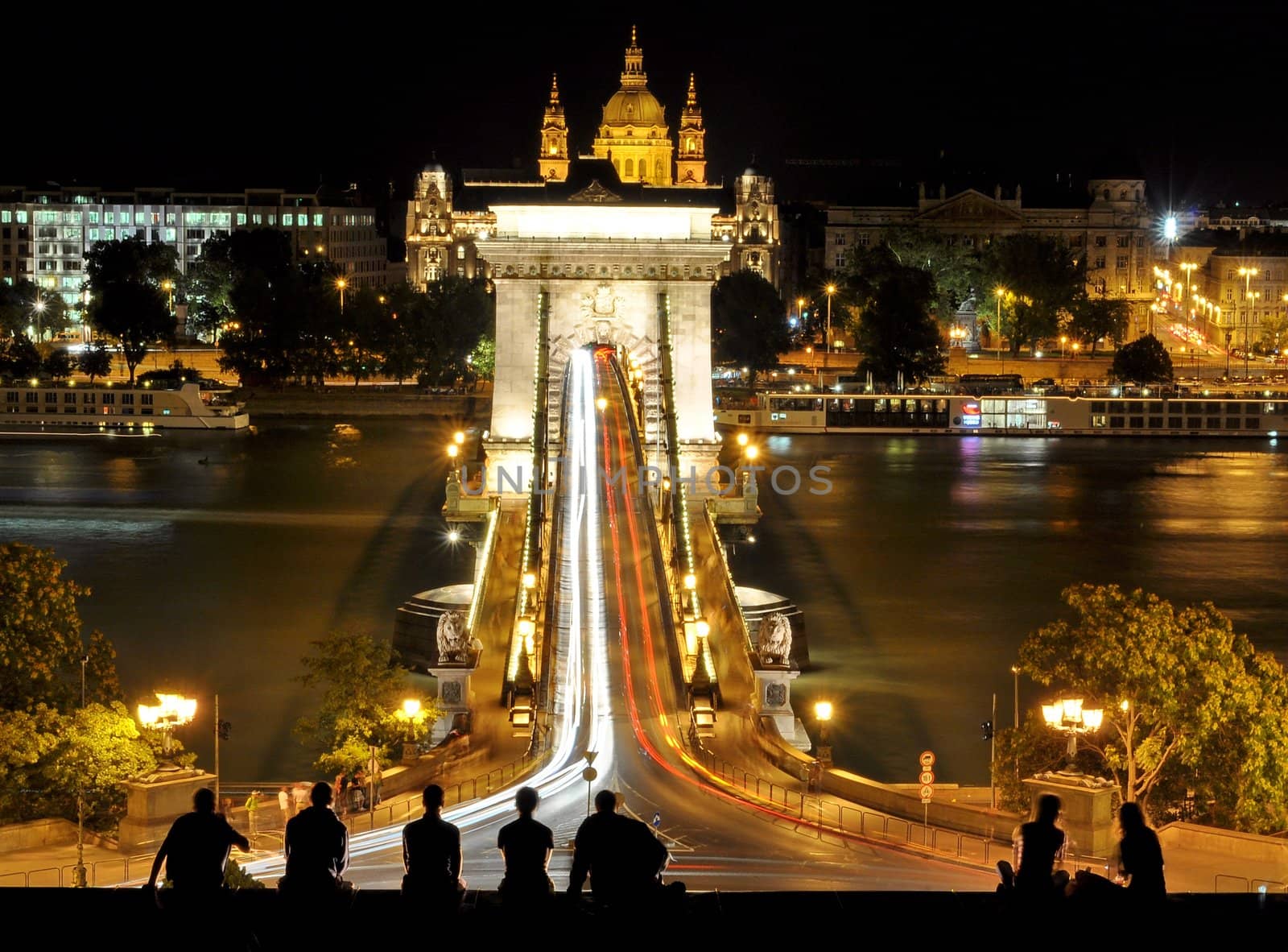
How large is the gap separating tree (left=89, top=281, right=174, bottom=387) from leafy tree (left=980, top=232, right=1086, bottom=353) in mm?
41555

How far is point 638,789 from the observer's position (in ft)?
76.6

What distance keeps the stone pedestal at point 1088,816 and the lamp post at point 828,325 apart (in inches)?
3259

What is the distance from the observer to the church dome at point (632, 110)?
121 m

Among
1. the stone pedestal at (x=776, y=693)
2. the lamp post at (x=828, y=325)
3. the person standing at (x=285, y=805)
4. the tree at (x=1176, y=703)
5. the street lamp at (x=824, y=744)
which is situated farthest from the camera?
the lamp post at (x=828, y=325)

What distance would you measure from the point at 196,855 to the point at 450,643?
786 inches

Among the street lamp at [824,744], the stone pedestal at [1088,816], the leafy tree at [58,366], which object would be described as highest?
the leafy tree at [58,366]

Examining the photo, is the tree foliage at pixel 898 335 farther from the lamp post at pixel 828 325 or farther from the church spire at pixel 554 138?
the church spire at pixel 554 138

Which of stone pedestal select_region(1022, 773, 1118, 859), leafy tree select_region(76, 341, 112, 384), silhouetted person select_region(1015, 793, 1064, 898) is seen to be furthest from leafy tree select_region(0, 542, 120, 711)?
leafy tree select_region(76, 341, 112, 384)

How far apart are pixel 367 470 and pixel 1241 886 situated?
5624 cm

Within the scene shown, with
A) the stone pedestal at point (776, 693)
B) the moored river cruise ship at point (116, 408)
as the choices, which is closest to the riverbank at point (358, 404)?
the moored river cruise ship at point (116, 408)

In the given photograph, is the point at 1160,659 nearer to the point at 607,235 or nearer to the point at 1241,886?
the point at 1241,886

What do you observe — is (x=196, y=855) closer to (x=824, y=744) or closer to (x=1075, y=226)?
(x=824, y=744)

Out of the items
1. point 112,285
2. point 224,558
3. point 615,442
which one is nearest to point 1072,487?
point 615,442

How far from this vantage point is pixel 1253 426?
87938mm
